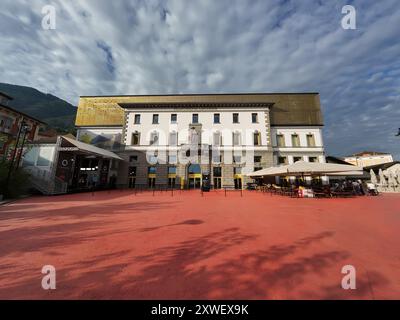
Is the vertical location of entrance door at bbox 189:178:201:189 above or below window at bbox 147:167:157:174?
below

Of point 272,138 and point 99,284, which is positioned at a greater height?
point 272,138

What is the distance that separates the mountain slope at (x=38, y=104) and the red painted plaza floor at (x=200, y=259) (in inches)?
4176

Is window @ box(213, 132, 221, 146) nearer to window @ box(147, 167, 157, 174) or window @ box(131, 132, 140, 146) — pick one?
window @ box(147, 167, 157, 174)

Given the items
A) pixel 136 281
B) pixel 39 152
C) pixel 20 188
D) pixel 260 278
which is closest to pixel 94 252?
pixel 136 281

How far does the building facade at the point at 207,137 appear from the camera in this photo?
24.0 metres

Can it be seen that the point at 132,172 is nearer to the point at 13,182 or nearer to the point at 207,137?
the point at 207,137

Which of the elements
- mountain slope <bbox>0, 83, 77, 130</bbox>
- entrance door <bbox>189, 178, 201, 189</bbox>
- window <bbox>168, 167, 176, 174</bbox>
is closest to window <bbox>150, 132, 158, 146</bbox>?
window <bbox>168, 167, 176, 174</bbox>

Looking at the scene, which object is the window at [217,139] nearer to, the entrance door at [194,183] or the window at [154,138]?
the entrance door at [194,183]

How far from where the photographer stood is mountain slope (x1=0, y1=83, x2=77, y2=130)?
302 feet

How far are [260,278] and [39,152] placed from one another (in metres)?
21.0

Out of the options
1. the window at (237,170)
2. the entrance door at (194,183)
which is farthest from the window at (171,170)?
the window at (237,170)

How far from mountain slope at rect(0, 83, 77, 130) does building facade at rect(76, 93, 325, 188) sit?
84618 millimetres

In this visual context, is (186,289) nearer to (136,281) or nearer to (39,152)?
(136,281)
